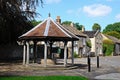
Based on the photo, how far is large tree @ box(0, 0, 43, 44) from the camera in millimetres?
37906

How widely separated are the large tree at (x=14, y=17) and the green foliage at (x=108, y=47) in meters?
56.6

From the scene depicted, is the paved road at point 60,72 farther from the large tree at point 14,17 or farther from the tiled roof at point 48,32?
the large tree at point 14,17

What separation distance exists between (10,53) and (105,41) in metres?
58.5

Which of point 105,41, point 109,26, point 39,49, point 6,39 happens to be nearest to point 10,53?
point 6,39

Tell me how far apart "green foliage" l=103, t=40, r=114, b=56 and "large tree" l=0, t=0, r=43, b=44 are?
5657 centimetres

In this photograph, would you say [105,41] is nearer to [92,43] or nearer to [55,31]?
[92,43]

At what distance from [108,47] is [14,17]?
63.5 m

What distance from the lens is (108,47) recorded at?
103m

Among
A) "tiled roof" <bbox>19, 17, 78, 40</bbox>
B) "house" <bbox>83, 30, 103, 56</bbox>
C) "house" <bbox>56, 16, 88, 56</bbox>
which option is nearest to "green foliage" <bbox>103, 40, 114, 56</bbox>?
"house" <bbox>83, 30, 103, 56</bbox>

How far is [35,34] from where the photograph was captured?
31562 millimetres

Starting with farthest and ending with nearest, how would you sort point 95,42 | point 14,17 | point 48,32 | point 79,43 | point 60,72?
point 95,42, point 79,43, point 14,17, point 48,32, point 60,72

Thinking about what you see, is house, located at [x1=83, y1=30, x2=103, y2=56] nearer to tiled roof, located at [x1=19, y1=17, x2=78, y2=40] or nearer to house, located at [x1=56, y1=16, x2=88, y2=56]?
house, located at [x1=56, y1=16, x2=88, y2=56]

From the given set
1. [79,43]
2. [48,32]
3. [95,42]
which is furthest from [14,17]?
[95,42]

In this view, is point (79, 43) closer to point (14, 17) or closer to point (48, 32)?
point (14, 17)
